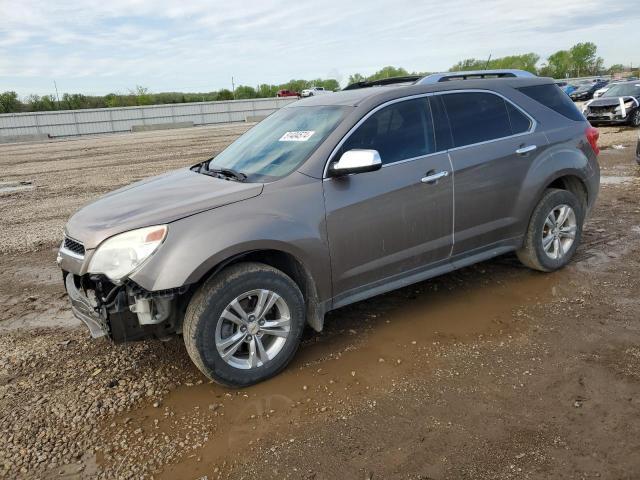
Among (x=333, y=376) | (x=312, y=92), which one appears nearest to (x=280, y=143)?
(x=333, y=376)

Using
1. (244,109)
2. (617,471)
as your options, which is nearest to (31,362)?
(617,471)

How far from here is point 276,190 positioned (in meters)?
3.40

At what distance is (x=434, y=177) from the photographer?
394 centimetres

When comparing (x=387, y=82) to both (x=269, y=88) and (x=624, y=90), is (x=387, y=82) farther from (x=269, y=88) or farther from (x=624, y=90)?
(x=269, y=88)

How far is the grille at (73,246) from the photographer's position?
3.27 m

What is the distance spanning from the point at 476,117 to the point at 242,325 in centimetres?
268

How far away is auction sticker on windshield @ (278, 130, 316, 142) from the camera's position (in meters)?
3.84

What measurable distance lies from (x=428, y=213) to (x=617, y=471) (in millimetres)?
2093

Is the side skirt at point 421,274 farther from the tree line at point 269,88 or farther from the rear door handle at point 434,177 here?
the tree line at point 269,88

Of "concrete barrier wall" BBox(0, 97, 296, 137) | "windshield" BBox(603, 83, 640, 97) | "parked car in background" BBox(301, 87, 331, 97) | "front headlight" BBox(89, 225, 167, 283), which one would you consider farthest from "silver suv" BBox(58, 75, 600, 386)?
"concrete barrier wall" BBox(0, 97, 296, 137)

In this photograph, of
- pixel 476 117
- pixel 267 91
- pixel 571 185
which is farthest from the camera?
pixel 267 91

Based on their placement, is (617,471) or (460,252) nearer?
(617,471)

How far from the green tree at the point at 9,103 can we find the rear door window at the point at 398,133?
64.2 m

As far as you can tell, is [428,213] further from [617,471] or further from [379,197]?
[617,471]
